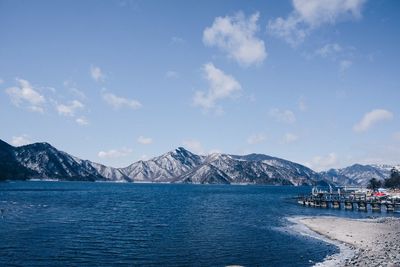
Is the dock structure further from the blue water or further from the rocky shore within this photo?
the blue water

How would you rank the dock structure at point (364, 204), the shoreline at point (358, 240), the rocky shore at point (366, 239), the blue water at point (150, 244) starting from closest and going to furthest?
the rocky shore at point (366, 239)
the shoreline at point (358, 240)
the blue water at point (150, 244)
the dock structure at point (364, 204)

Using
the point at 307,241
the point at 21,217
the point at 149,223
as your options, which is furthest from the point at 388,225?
the point at 21,217

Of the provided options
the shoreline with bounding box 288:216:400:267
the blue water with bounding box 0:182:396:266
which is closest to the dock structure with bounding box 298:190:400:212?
the shoreline with bounding box 288:216:400:267

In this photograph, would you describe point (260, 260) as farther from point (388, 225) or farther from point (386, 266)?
point (388, 225)

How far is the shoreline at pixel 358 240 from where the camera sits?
42.6m

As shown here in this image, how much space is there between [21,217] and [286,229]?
5950 centimetres

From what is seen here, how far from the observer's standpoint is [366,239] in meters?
58.9

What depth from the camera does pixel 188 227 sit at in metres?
73.9

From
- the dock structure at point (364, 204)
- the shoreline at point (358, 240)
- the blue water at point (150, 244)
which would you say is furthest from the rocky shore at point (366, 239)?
the dock structure at point (364, 204)

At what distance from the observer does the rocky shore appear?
42062mm

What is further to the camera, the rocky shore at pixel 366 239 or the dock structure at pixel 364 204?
the dock structure at pixel 364 204

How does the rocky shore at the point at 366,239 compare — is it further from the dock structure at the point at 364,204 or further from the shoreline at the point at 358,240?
the dock structure at the point at 364,204

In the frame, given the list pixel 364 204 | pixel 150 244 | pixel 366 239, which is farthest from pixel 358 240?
pixel 364 204

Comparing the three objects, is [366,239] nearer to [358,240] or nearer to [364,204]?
[358,240]
